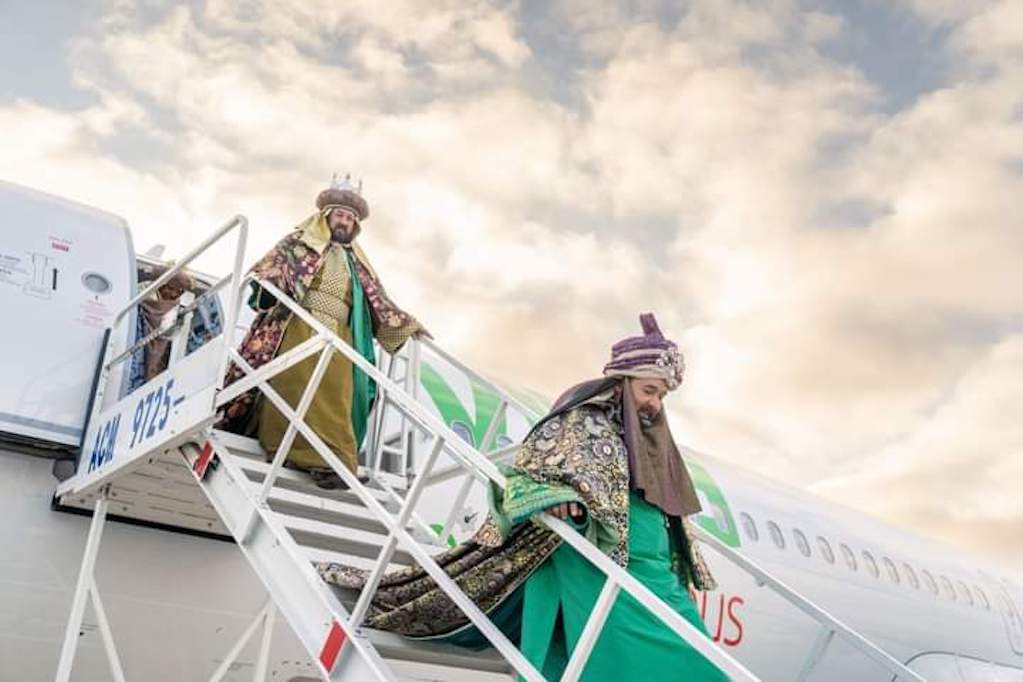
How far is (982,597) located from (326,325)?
43.3 feet

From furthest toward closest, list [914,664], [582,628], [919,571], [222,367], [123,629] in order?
[919,571], [914,664], [123,629], [222,367], [582,628]

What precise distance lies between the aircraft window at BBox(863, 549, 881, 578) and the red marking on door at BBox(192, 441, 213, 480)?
941 cm

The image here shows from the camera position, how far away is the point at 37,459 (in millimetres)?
5293

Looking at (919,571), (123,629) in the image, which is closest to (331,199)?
(123,629)

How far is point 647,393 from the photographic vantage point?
3586 mm

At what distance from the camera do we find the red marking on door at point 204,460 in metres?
4.60

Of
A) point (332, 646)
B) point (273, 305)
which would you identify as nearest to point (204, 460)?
point (273, 305)

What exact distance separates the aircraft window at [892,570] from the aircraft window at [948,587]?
1.60m

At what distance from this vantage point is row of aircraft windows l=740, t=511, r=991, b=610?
1062cm

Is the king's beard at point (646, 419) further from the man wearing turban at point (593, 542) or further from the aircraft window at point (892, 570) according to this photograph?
the aircraft window at point (892, 570)

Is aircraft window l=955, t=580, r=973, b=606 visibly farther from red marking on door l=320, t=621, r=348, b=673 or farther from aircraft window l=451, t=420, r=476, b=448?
red marking on door l=320, t=621, r=348, b=673

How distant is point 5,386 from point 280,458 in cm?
199

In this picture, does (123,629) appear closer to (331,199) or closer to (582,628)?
(331,199)

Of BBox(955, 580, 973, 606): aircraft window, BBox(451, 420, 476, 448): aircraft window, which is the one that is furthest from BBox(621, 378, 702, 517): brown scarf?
BBox(955, 580, 973, 606): aircraft window
